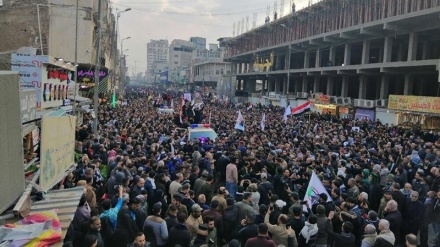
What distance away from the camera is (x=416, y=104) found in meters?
27.7

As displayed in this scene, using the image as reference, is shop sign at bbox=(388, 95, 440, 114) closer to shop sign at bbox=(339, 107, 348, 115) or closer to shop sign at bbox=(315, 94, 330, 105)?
shop sign at bbox=(339, 107, 348, 115)

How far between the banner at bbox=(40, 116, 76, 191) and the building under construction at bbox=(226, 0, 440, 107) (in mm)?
29397

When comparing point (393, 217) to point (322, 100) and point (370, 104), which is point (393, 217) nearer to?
point (370, 104)

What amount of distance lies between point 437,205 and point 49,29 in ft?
91.5

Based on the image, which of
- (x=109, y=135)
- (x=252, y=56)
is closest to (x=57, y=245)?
(x=109, y=135)

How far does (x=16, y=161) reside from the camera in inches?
210

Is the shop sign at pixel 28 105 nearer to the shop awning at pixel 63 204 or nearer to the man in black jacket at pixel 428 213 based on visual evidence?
the shop awning at pixel 63 204

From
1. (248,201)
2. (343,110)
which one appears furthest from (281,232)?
(343,110)

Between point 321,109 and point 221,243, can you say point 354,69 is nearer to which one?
point 321,109

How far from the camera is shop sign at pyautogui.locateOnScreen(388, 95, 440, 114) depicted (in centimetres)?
2583

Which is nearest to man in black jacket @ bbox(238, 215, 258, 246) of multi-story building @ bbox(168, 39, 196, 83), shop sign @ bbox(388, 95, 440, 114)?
shop sign @ bbox(388, 95, 440, 114)

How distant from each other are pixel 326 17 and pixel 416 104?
1073 inches

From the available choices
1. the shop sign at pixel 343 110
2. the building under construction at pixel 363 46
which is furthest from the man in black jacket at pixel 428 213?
the shop sign at pixel 343 110

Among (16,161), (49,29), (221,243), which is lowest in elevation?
(221,243)
